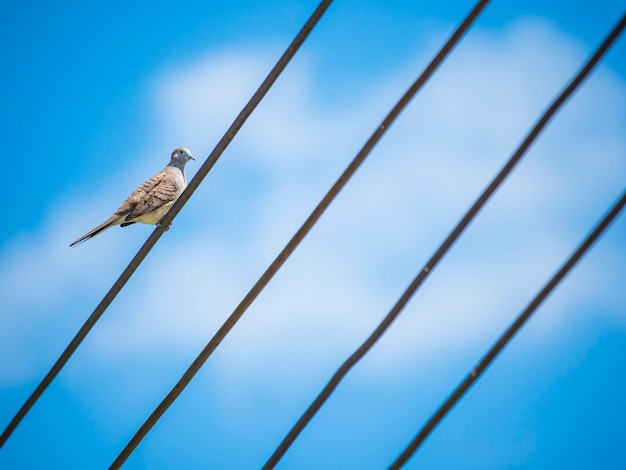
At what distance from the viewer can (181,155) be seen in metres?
8.99

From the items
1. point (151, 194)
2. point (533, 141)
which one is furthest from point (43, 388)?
point (151, 194)

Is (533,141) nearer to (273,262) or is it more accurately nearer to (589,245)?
(589,245)

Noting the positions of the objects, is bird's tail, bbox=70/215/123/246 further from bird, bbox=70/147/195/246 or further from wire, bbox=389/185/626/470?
wire, bbox=389/185/626/470

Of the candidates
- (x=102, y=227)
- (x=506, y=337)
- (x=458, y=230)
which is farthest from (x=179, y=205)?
(x=102, y=227)

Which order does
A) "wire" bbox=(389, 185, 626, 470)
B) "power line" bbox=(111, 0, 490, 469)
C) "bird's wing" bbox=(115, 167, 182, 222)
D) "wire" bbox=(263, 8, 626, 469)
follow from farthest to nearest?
"bird's wing" bbox=(115, 167, 182, 222) → "power line" bbox=(111, 0, 490, 469) → "wire" bbox=(263, 8, 626, 469) → "wire" bbox=(389, 185, 626, 470)

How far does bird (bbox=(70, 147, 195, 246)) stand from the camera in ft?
22.9

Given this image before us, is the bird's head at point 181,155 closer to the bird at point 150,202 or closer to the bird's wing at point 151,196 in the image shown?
the bird at point 150,202

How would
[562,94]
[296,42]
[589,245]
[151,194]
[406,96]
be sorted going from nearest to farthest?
[589,245] < [562,94] < [406,96] < [296,42] < [151,194]

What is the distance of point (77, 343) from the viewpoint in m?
3.04

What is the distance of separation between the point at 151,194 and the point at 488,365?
605 cm

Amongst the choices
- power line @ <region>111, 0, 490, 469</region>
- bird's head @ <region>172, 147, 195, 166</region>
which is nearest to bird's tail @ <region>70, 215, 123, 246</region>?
bird's head @ <region>172, 147, 195, 166</region>

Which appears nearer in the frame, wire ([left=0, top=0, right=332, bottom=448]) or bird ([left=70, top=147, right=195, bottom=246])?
wire ([left=0, top=0, right=332, bottom=448])

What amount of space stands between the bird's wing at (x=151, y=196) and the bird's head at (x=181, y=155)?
94 cm

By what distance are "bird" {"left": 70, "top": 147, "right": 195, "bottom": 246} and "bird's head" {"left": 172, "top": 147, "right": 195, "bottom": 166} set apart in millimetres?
748
